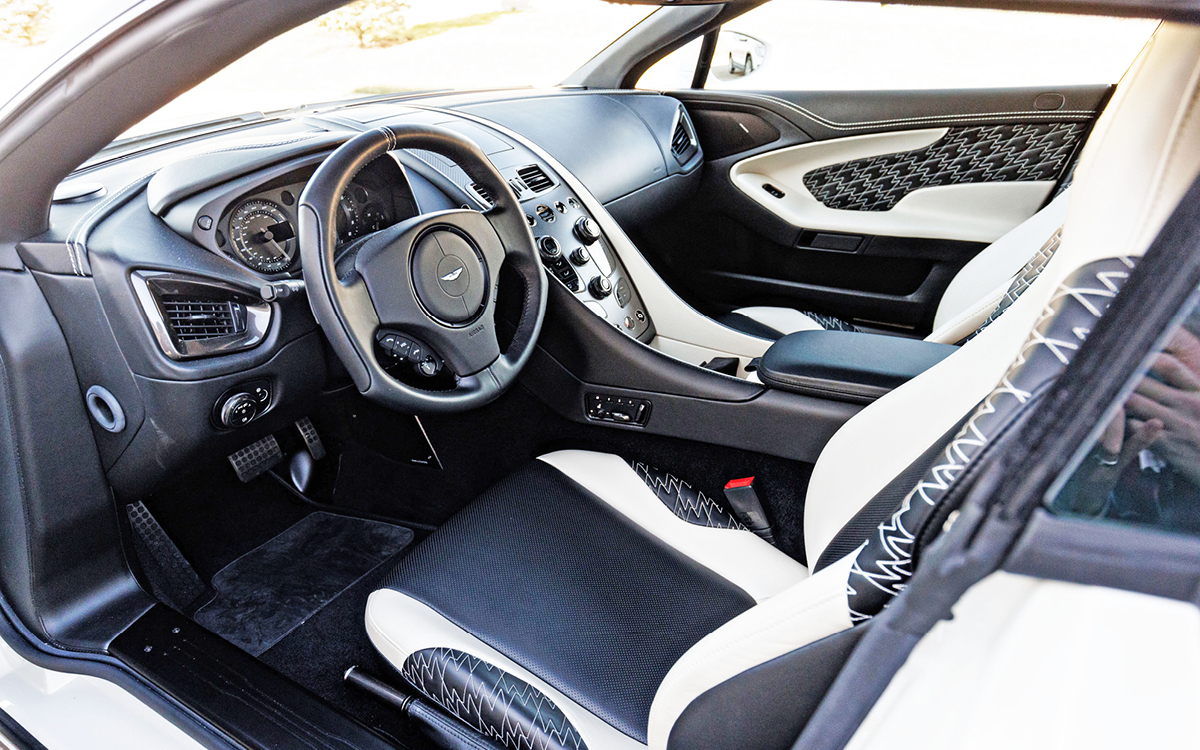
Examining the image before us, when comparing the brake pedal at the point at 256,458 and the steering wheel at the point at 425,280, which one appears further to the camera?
the brake pedal at the point at 256,458

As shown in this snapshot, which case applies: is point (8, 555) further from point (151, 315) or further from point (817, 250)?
point (817, 250)

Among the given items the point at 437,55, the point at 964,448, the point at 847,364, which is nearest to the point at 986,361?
the point at 964,448

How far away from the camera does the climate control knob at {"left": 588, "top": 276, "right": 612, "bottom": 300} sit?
6.12ft

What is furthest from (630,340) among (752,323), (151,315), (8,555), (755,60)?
(755,60)

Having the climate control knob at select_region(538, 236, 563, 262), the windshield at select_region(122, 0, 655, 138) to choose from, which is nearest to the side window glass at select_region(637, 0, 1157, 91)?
the windshield at select_region(122, 0, 655, 138)

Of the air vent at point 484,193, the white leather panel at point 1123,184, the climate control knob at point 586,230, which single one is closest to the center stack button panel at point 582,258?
the climate control knob at point 586,230

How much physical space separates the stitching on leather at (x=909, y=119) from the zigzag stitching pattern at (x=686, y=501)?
138 cm

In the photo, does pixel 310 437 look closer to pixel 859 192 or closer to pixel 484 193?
pixel 484 193

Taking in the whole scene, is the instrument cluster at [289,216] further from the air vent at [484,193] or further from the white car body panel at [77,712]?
the white car body panel at [77,712]

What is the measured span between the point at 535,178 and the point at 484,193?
32 cm

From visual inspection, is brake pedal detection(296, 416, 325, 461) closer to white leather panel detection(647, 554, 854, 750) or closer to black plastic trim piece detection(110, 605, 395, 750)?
black plastic trim piece detection(110, 605, 395, 750)

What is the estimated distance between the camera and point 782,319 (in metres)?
2.18

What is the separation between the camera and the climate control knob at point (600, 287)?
1.87m

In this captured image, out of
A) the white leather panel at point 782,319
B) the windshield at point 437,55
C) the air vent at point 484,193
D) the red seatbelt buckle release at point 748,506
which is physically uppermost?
the windshield at point 437,55
